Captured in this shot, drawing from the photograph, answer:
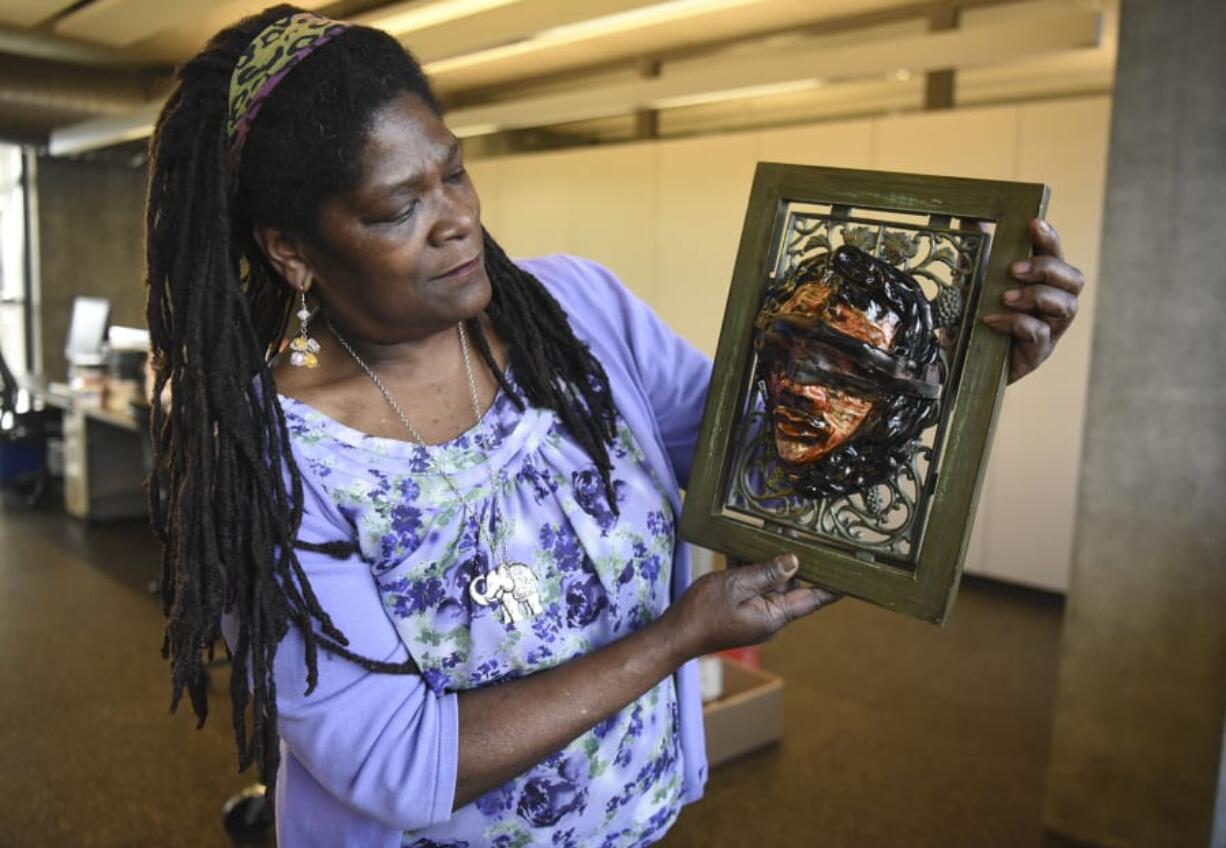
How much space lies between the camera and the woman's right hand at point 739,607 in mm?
1013

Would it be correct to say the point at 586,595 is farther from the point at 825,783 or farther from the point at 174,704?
the point at 825,783

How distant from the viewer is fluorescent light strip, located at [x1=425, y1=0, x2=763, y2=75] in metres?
3.48

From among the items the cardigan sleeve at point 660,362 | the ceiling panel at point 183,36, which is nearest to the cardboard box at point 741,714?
the cardigan sleeve at point 660,362

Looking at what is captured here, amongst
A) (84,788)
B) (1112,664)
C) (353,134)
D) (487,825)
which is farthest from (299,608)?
(84,788)

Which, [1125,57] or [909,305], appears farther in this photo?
[1125,57]

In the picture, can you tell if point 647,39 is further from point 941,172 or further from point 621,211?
point 941,172

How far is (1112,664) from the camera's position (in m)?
2.61

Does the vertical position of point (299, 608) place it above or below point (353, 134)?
below

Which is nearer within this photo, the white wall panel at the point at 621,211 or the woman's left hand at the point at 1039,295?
the woman's left hand at the point at 1039,295

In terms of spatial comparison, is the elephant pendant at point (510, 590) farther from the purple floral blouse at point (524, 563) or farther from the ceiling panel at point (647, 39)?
the ceiling panel at point (647, 39)

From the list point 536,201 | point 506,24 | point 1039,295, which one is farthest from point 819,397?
point 536,201

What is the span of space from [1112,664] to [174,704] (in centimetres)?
237

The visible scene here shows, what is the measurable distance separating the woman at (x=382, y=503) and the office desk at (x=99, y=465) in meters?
5.41

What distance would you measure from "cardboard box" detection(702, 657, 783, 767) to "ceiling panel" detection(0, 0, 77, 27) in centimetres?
498
